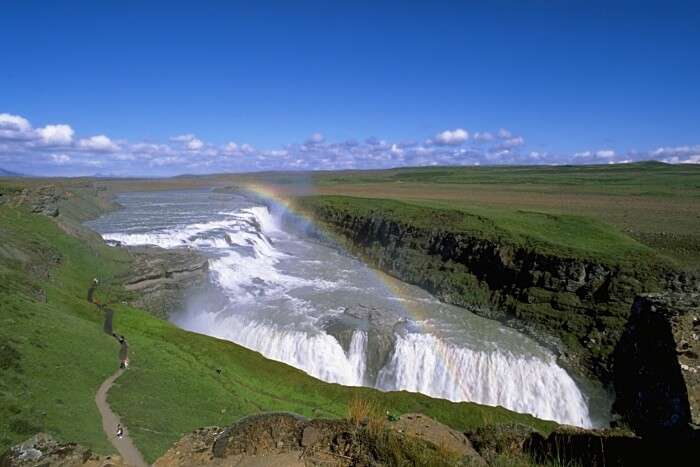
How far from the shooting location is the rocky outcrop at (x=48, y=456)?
6.65 meters

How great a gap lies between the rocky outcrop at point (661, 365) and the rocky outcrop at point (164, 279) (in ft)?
97.4

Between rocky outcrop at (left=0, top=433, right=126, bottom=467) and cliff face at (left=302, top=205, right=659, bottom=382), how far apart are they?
2742 centimetres

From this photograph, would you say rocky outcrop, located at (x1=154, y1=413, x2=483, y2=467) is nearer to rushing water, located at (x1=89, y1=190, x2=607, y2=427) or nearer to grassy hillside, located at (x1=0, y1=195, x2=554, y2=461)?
grassy hillside, located at (x1=0, y1=195, x2=554, y2=461)

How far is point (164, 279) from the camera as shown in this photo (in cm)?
3309

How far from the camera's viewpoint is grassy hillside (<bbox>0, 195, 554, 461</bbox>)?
12594 millimetres

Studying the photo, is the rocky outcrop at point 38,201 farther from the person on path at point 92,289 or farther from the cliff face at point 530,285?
the cliff face at point 530,285

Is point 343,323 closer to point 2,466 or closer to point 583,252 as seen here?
point 583,252

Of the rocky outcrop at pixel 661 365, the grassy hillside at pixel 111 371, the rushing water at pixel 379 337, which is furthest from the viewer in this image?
the rushing water at pixel 379 337

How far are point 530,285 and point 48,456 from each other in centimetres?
3274

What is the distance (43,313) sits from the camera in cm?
1880

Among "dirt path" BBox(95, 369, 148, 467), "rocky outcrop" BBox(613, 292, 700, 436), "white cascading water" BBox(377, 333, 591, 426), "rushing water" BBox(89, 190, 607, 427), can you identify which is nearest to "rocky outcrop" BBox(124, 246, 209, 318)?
"rushing water" BBox(89, 190, 607, 427)

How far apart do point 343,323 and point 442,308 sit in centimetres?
981

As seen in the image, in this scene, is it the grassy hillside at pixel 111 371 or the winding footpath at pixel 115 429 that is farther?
the grassy hillside at pixel 111 371

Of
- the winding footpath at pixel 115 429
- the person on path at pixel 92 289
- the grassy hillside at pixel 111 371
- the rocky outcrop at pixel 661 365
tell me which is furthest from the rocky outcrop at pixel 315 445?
the person on path at pixel 92 289
